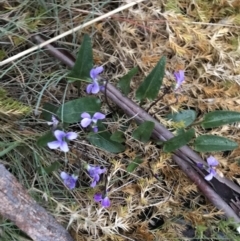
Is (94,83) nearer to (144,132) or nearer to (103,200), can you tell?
(144,132)

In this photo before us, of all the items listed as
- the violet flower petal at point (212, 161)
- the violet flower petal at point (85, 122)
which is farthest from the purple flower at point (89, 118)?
the violet flower petal at point (212, 161)

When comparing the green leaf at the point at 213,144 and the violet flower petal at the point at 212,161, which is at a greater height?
the green leaf at the point at 213,144

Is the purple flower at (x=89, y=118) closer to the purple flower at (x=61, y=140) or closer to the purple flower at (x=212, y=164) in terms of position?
the purple flower at (x=61, y=140)

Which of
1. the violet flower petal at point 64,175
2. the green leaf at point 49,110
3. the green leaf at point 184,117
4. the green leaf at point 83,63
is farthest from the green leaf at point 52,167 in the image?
the green leaf at point 184,117


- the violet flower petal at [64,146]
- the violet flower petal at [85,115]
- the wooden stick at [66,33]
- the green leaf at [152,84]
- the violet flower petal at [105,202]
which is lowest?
the violet flower petal at [105,202]

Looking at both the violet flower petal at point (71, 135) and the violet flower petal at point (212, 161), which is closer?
the violet flower petal at point (71, 135)

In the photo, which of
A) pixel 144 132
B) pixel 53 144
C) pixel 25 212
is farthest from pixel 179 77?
pixel 25 212
